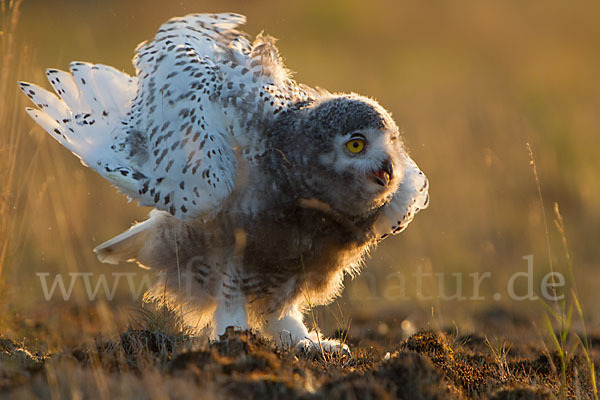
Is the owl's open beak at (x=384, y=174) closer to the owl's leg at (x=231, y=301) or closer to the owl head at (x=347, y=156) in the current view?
the owl head at (x=347, y=156)

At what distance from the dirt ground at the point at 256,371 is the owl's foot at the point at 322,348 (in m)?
0.04

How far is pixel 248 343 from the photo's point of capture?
3.42 m

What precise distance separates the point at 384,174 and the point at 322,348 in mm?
1062

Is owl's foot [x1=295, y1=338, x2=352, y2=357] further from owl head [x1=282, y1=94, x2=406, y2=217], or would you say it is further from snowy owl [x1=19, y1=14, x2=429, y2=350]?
owl head [x1=282, y1=94, x2=406, y2=217]

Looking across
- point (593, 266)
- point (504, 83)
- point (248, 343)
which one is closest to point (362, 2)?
point (504, 83)

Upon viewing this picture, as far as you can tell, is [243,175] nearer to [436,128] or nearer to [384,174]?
[384,174]

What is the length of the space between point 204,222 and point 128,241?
3.01 feet

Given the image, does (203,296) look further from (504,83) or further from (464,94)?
(504,83)

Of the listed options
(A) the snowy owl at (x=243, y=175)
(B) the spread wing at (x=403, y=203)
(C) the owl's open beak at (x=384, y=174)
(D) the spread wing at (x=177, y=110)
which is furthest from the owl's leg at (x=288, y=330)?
(C) the owl's open beak at (x=384, y=174)

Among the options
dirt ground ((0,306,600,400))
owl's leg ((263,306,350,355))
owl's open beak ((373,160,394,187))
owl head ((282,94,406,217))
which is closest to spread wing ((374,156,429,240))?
owl head ((282,94,406,217))

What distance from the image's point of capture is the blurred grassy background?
23.4 feet

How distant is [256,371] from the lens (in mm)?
3105

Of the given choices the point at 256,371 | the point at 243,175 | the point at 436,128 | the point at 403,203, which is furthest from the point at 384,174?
the point at 436,128

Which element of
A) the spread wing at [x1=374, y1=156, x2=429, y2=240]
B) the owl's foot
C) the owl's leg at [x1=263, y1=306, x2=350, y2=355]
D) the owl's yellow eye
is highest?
the owl's yellow eye
